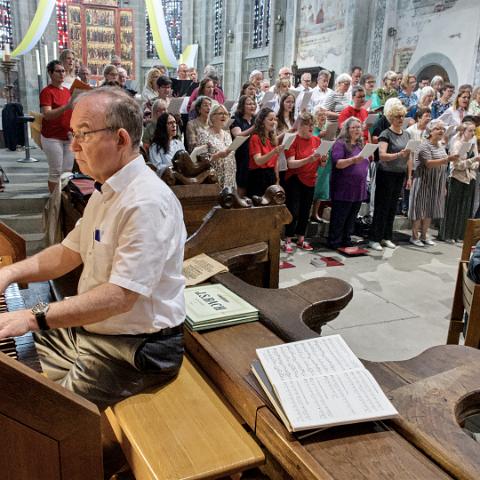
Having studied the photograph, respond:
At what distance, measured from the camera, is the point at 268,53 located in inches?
675

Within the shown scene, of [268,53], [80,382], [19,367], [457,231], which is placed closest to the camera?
[19,367]

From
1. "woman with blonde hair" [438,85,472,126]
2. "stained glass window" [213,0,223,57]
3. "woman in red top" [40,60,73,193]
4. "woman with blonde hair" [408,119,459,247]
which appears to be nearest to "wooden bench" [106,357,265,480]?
"woman in red top" [40,60,73,193]

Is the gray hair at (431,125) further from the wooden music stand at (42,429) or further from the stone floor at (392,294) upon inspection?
the wooden music stand at (42,429)

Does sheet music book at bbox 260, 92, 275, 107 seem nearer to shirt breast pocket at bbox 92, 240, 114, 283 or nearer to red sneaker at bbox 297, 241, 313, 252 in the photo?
red sneaker at bbox 297, 241, 313, 252

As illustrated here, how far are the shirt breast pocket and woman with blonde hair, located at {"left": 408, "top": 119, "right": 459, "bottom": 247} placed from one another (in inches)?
208

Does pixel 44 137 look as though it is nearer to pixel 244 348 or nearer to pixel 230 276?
pixel 230 276

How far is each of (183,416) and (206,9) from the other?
837 inches

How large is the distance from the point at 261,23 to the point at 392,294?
51.8ft

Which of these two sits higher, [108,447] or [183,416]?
[183,416]

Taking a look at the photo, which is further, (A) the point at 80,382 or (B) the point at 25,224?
(B) the point at 25,224

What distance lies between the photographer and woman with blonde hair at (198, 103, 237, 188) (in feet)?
16.4

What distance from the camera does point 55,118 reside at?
511 centimetres

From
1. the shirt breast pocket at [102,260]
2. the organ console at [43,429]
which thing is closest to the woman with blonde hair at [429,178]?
the shirt breast pocket at [102,260]

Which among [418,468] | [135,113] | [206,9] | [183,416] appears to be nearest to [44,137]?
[135,113]
